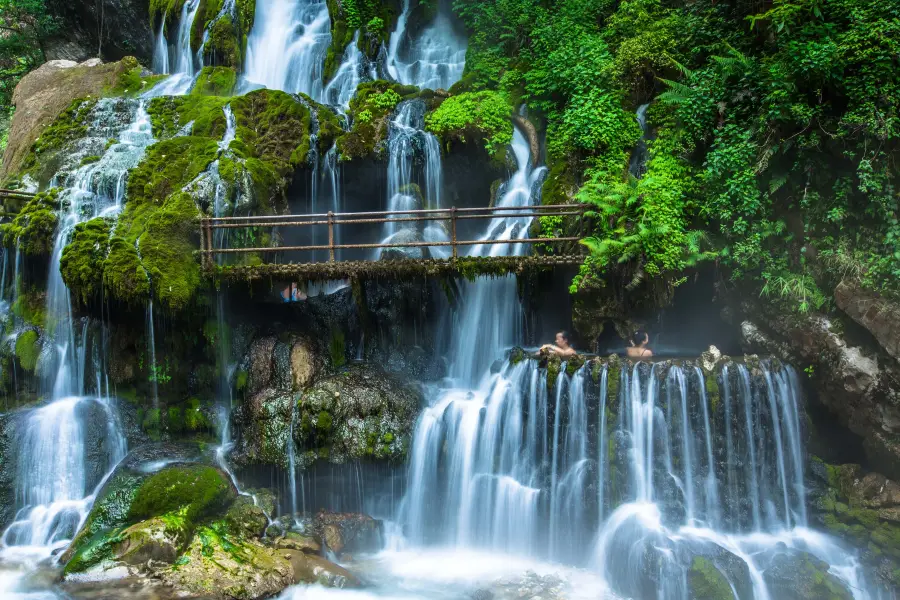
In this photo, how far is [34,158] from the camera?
1284 centimetres

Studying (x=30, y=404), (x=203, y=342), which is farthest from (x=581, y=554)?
(x=30, y=404)

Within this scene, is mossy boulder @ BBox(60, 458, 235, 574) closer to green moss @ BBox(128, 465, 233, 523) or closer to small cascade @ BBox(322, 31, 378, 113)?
green moss @ BBox(128, 465, 233, 523)

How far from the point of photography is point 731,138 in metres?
9.48

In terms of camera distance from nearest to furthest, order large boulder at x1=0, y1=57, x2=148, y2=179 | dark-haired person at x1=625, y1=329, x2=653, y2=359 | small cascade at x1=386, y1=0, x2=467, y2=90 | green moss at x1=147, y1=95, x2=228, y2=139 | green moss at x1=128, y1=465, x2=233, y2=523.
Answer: green moss at x1=128, y1=465, x2=233, y2=523
dark-haired person at x1=625, y1=329, x2=653, y2=359
green moss at x1=147, y1=95, x2=228, y2=139
large boulder at x1=0, y1=57, x2=148, y2=179
small cascade at x1=386, y1=0, x2=467, y2=90

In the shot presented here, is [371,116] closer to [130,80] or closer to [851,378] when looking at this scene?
[130,80]

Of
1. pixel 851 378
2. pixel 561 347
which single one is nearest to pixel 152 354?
pixel 561 347

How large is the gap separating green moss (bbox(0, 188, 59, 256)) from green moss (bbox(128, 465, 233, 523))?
477cm

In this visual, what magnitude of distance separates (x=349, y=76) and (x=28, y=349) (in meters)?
9.97

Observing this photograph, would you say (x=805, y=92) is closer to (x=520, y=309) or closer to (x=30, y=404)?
(x=520, y=309)

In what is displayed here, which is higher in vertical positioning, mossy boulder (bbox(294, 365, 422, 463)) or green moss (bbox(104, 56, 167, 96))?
green moss (bbox(104, 56, 167, 96))

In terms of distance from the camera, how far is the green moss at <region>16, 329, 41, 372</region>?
10430 millimetres

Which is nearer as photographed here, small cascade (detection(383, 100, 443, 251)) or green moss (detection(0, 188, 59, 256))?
green moss (detection(0, 188, 59, 256))

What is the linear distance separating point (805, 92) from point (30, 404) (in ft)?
44.9

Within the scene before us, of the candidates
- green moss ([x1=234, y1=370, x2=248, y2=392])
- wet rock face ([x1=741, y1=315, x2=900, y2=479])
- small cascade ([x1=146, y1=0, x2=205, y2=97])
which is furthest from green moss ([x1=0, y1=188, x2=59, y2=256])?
wet rock face ([x1=741, y1=315, x2=900, y2=479])
